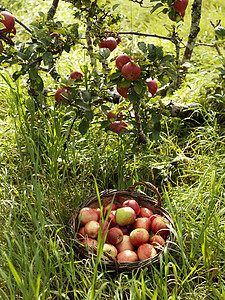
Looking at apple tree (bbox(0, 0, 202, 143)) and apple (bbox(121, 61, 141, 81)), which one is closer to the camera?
apple (bbox(121, 61, 141, 81))

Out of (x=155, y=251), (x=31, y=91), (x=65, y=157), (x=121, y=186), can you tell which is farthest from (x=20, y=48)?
(x=155, y=251)

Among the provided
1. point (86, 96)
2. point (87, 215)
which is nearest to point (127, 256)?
point (87, 215)

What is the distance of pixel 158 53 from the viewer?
5.93 feet

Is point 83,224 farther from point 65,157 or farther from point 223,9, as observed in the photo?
point 223,9

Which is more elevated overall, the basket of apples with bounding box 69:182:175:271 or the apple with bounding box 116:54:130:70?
the apple with bounding box 116:54:130:70

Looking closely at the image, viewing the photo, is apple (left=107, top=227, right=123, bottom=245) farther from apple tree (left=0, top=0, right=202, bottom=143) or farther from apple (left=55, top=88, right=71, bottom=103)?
apple (left=55, top=88, right=71, bottom=103)

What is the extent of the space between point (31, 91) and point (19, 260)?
1342 mm

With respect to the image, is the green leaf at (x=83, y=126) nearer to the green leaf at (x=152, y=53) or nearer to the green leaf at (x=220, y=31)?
the green leaf at (x=152, y=53)

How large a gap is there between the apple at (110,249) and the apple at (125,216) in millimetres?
170

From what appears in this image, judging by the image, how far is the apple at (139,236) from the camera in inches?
69.2

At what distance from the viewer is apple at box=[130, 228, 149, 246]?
1.76 metres

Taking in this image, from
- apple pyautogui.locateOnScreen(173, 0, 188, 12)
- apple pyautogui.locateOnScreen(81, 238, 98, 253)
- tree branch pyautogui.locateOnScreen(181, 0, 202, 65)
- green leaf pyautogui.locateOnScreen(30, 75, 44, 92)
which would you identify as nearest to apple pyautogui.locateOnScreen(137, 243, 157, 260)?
apple pyautogui.locateOnScreen(81, 238, 98, 253)

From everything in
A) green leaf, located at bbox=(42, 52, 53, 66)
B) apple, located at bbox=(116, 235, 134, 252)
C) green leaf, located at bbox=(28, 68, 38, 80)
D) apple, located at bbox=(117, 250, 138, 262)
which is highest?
green leaf, located at bbox=(42, 52, 53, 66)

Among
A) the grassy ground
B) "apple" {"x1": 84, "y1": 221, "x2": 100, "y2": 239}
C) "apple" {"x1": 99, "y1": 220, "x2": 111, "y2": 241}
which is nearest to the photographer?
"apple" {"x1": 99, "y1": 220, "x2": 111, "y2": 241}
